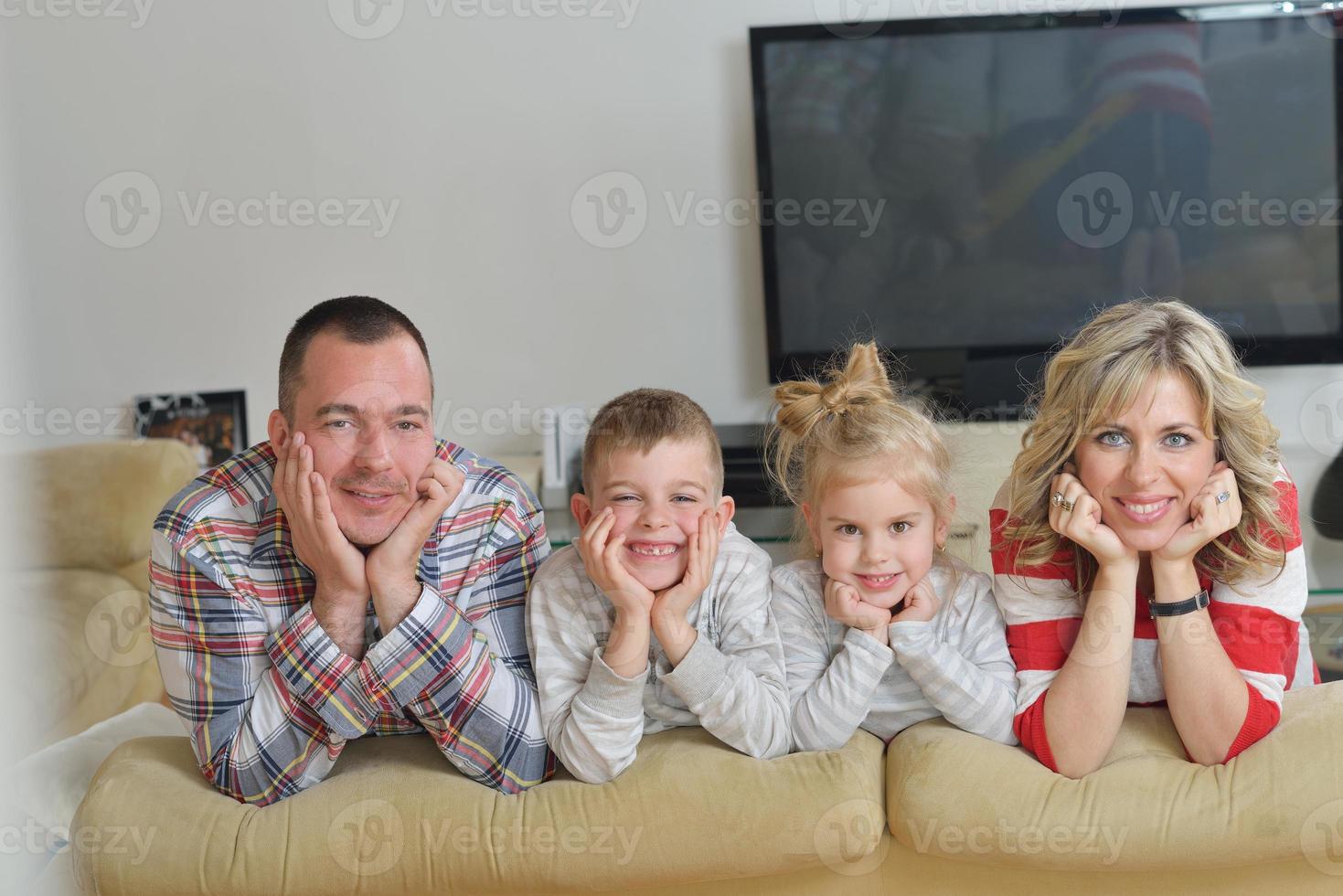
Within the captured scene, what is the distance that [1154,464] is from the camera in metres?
1.25

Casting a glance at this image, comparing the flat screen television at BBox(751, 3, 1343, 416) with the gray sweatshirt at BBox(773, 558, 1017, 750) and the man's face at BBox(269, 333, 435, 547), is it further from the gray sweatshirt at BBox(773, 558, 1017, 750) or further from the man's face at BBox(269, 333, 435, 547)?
the man's face at BBox(269, 333, 435, 547)

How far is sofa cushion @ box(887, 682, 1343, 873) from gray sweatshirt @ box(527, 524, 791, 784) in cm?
17

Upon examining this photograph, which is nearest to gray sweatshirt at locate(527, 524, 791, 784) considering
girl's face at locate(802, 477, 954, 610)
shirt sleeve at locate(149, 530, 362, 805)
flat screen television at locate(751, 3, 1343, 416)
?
girl's face at locate(802, 477, 954, 610)

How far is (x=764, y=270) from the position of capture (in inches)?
133

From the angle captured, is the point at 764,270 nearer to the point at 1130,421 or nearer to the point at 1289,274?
the point at 1289,274

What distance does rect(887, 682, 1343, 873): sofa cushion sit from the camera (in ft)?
3.74

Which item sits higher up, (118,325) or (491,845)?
(118,325)

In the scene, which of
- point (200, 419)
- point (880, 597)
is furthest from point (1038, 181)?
point (200, 419)

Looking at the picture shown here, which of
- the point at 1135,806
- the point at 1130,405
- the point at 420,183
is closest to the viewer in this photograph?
the point at 1135,806

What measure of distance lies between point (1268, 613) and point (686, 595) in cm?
63

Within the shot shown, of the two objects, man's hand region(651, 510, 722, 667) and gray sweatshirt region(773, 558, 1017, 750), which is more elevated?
man's hand region(651, 510, 722, 667)

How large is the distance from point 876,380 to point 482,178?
2298 mm

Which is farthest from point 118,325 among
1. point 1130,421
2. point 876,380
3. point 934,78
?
point 1130,421

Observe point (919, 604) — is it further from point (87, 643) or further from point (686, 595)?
point (87, 643)
